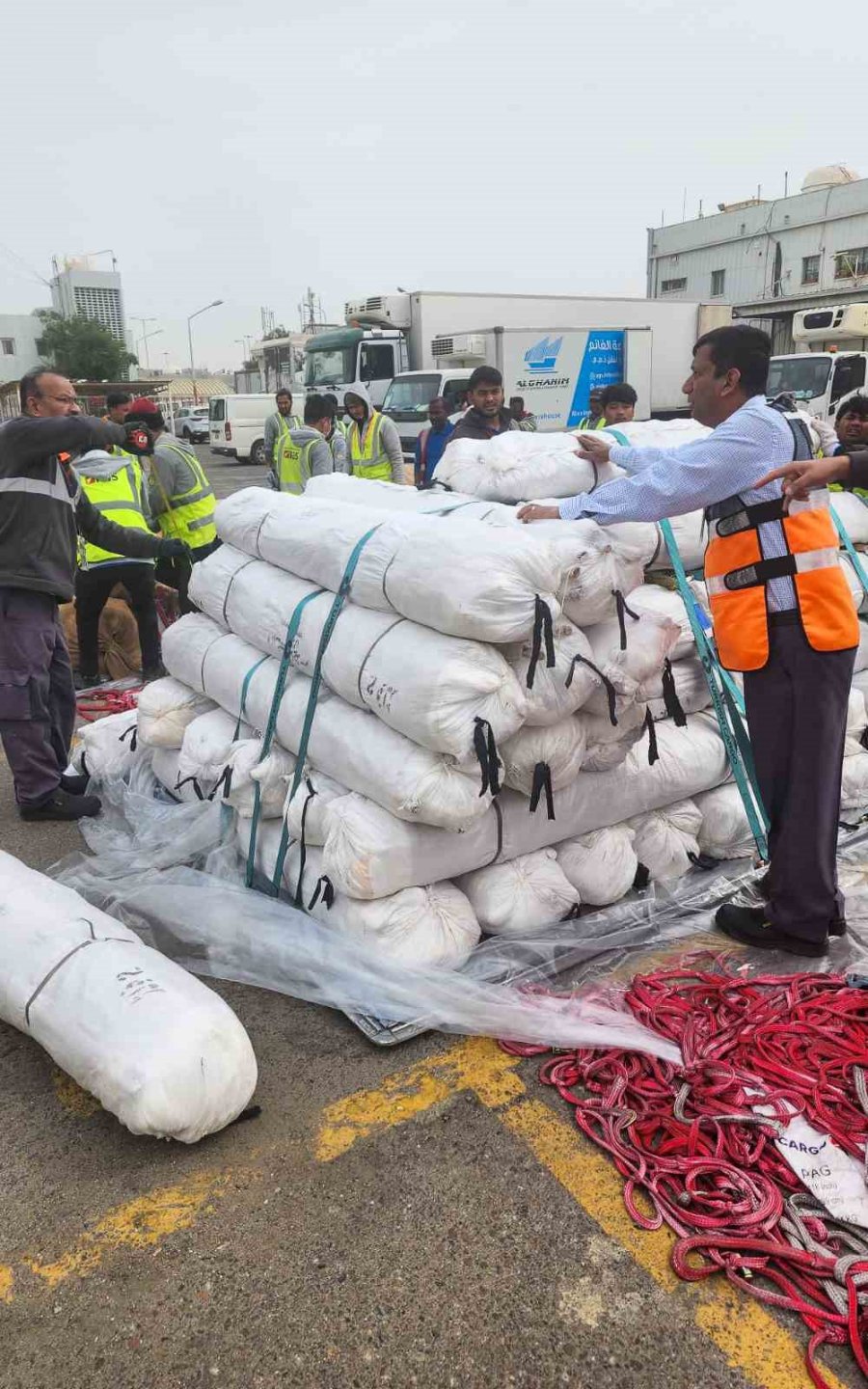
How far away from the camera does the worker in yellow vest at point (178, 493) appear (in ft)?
20.9

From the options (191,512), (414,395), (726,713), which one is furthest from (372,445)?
(414,395)

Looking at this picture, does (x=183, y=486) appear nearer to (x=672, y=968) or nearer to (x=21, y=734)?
(x=21, y=734)

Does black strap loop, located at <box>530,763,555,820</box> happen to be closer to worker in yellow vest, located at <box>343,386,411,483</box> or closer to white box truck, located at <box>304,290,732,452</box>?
worker in yellow vest, located at <box>343,386,411,483</box>

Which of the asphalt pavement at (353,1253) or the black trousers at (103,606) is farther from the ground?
the black trousers at (103,606)

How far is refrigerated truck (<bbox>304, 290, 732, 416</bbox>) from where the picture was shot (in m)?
18.1

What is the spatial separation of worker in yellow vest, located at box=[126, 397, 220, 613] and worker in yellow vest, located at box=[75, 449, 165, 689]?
18cm

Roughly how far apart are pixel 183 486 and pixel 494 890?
4545 millimetres

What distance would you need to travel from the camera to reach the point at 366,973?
2688mm

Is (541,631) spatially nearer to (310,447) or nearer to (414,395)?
(310,447)

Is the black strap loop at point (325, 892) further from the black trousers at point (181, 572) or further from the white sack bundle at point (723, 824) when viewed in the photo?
the black trousers at point (181, 572)

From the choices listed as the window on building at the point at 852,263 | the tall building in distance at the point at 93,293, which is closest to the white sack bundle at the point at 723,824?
the window on building at the point at 852,263

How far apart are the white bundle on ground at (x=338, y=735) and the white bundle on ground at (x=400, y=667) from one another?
63mm

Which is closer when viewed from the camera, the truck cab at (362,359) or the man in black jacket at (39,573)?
the man in black jacket at (39,573)

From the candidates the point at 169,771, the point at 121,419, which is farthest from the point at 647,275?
the point at 169,771
